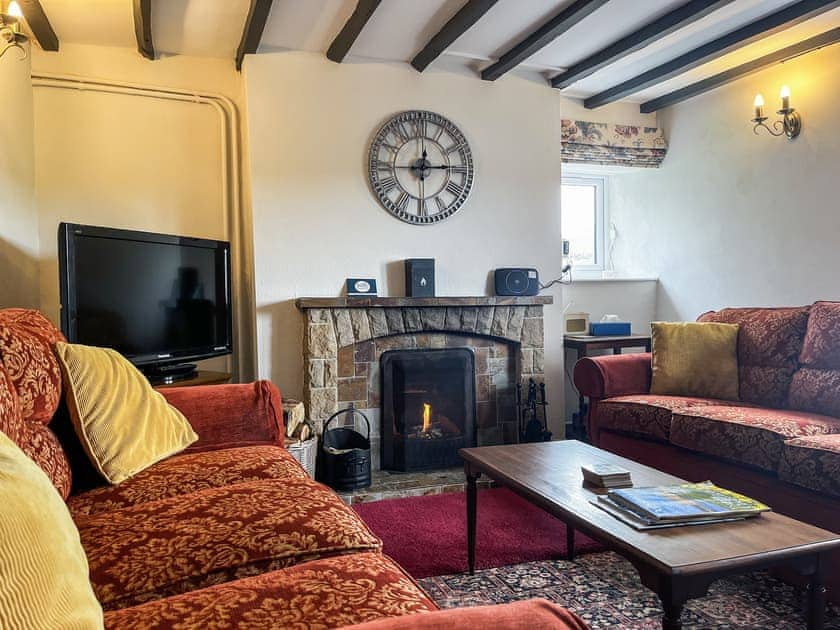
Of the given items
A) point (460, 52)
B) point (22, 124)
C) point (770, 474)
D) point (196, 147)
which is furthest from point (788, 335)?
point (22, 124)

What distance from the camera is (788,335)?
118 inches

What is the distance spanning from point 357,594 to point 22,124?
121 inches

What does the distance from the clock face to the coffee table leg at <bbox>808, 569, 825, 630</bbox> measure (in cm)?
268

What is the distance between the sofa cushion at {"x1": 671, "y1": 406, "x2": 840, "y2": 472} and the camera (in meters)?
2.34

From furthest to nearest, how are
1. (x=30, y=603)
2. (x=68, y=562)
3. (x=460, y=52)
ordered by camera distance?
(x=460, y=52) < (x=68, y=562) < (x=30, y=603)

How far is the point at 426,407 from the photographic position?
3.65m

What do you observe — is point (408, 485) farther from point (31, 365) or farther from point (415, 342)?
point (31, 365)

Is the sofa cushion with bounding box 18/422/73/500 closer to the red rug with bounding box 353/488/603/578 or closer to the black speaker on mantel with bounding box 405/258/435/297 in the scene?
the red rug with bounding box 353/488/603/578

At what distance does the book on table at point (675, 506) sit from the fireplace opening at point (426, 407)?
1.92 meters

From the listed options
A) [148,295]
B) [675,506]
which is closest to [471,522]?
[675,506]

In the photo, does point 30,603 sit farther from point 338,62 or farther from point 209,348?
point 338,62

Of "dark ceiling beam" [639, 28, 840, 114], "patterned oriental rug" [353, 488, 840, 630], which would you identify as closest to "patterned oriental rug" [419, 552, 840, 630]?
"patterned oriental rug" [353, 488, 840, 630]

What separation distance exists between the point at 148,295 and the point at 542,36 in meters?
2.35

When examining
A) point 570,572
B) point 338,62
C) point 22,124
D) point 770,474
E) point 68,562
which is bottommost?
point 570,572
